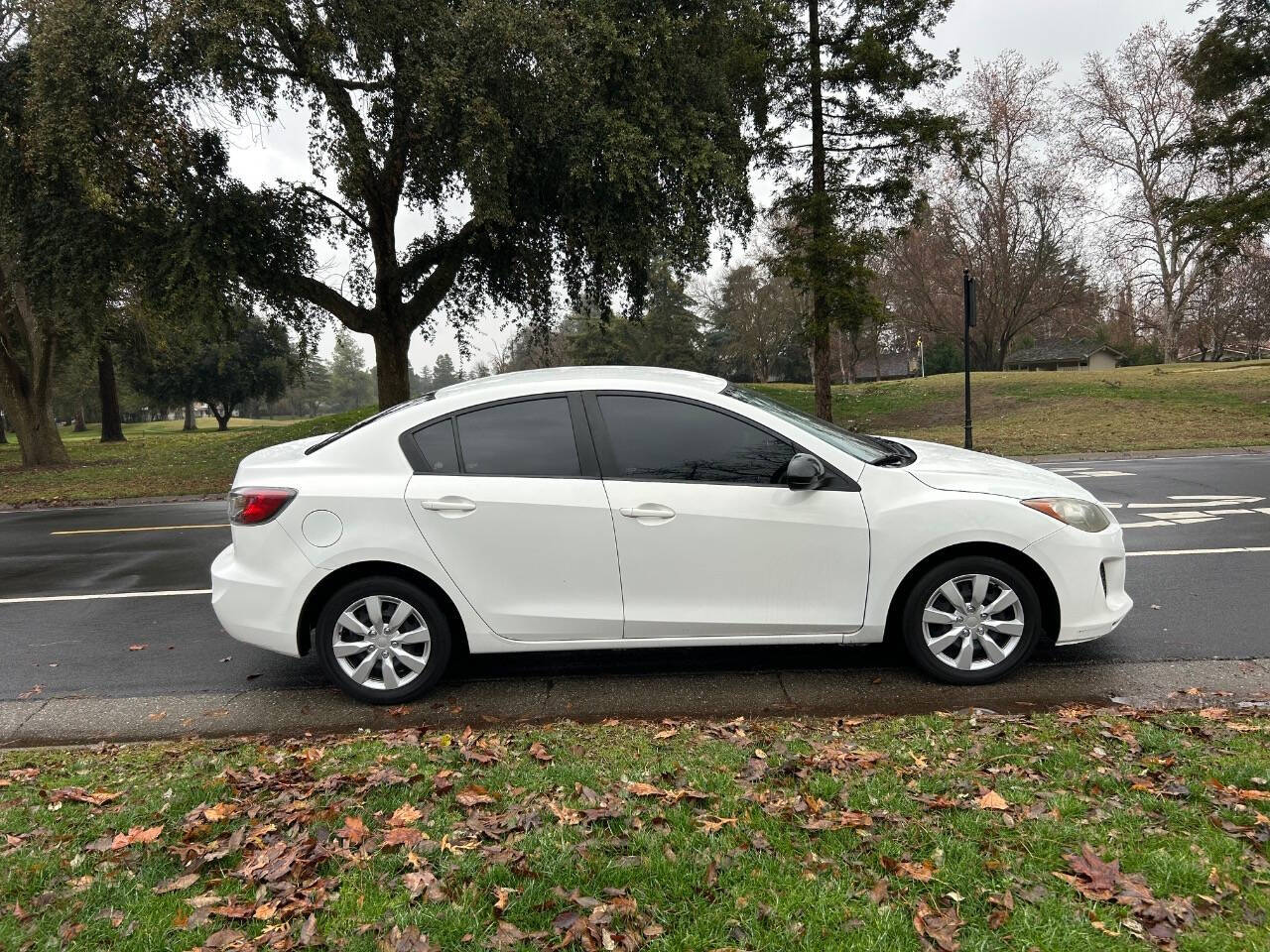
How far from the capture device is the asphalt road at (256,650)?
4988 millimetres

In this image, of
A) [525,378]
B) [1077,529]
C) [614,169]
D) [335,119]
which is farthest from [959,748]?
[335,119]

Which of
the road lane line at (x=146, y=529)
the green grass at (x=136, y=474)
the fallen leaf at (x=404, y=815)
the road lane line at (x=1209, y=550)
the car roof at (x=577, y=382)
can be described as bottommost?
the fallen leaf at (x=404, y=815)

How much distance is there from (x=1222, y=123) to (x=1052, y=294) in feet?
76.7

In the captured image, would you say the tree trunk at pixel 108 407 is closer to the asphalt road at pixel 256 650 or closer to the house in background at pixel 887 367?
the asphalt road at pixel 256 650

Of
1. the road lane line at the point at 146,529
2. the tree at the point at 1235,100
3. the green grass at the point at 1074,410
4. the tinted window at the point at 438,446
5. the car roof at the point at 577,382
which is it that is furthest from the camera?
the tree at the point at 1235,100

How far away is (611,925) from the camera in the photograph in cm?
236

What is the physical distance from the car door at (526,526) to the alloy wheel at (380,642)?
0.37m

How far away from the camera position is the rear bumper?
449cm

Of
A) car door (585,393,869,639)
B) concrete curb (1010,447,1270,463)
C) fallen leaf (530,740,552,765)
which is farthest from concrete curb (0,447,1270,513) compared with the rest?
fallen leaf (530,740,552,765)

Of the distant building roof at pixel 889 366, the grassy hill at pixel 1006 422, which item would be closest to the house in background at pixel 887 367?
the distant building roof at pixel 889 366

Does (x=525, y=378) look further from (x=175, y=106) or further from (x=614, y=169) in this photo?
(x=175, y=106)

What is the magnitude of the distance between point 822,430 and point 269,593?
3.26 metres

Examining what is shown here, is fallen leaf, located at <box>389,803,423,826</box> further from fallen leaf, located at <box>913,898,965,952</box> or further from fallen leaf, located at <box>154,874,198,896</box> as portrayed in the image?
fallen leaf, located at <box>913,898,965,952</box>

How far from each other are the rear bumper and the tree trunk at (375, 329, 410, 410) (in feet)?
51.1
